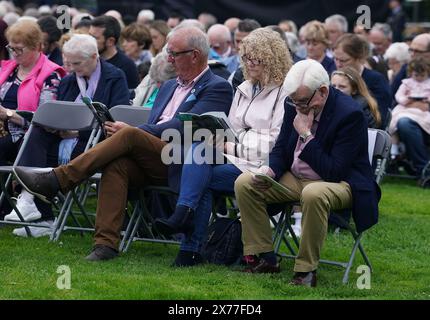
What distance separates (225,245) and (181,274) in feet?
1.94

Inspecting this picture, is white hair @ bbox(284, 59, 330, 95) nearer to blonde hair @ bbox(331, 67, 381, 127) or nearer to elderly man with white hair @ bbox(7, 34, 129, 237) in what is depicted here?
blonde hair @ bbox(331, 67, 381, 127)

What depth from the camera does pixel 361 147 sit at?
7.43m

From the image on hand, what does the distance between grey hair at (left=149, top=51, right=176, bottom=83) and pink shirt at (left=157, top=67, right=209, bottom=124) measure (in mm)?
841

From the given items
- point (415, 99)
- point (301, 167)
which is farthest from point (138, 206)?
point (415, 99)

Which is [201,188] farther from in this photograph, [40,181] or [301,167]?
[40,181]

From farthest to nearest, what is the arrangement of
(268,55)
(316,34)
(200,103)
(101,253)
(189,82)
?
(316,34)
(189,82)
(200,103)
(268,55)
(101,253)

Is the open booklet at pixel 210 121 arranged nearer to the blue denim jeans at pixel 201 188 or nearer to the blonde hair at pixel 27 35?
the blue denim jeans at pixel 201 188

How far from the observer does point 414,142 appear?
1259 centimetres

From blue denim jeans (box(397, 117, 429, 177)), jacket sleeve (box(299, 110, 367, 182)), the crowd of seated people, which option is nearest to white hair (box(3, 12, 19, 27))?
the crowd of seated people

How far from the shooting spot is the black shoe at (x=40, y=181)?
799cm

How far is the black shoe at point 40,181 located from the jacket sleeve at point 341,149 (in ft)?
6.21

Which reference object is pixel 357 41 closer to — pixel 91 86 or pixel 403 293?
pixel 91 86
